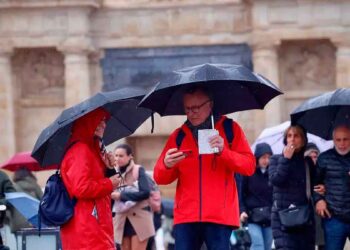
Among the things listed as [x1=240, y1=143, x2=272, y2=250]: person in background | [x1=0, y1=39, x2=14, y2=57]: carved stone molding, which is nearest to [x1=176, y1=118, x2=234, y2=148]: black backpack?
[x1=240, y1=143, x2=272, y2=250]: person in background

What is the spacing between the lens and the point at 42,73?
27.7 m

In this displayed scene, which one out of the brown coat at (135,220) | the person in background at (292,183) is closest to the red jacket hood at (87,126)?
the person in background at (292,183)

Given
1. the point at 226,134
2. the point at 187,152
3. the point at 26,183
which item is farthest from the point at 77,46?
the point at 187,152

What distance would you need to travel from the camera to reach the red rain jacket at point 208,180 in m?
10.1

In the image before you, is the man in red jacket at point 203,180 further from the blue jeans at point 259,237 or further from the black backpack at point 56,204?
the blue jeans at point 259,237

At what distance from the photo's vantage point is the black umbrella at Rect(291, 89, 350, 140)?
1213 cm

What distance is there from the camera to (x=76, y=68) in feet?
87.4

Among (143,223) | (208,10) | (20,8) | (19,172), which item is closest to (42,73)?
(20,8)

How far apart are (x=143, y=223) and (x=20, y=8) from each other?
1275 cm

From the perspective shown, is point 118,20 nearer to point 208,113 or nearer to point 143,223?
point 143,223

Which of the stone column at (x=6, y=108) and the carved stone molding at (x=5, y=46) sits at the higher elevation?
the carved stone molding at (x=5, y=46)

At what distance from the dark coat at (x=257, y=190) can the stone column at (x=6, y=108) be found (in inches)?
490

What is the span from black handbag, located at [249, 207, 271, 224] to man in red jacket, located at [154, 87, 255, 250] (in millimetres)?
4513

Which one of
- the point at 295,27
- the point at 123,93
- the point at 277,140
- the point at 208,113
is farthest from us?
the point at 295,27
